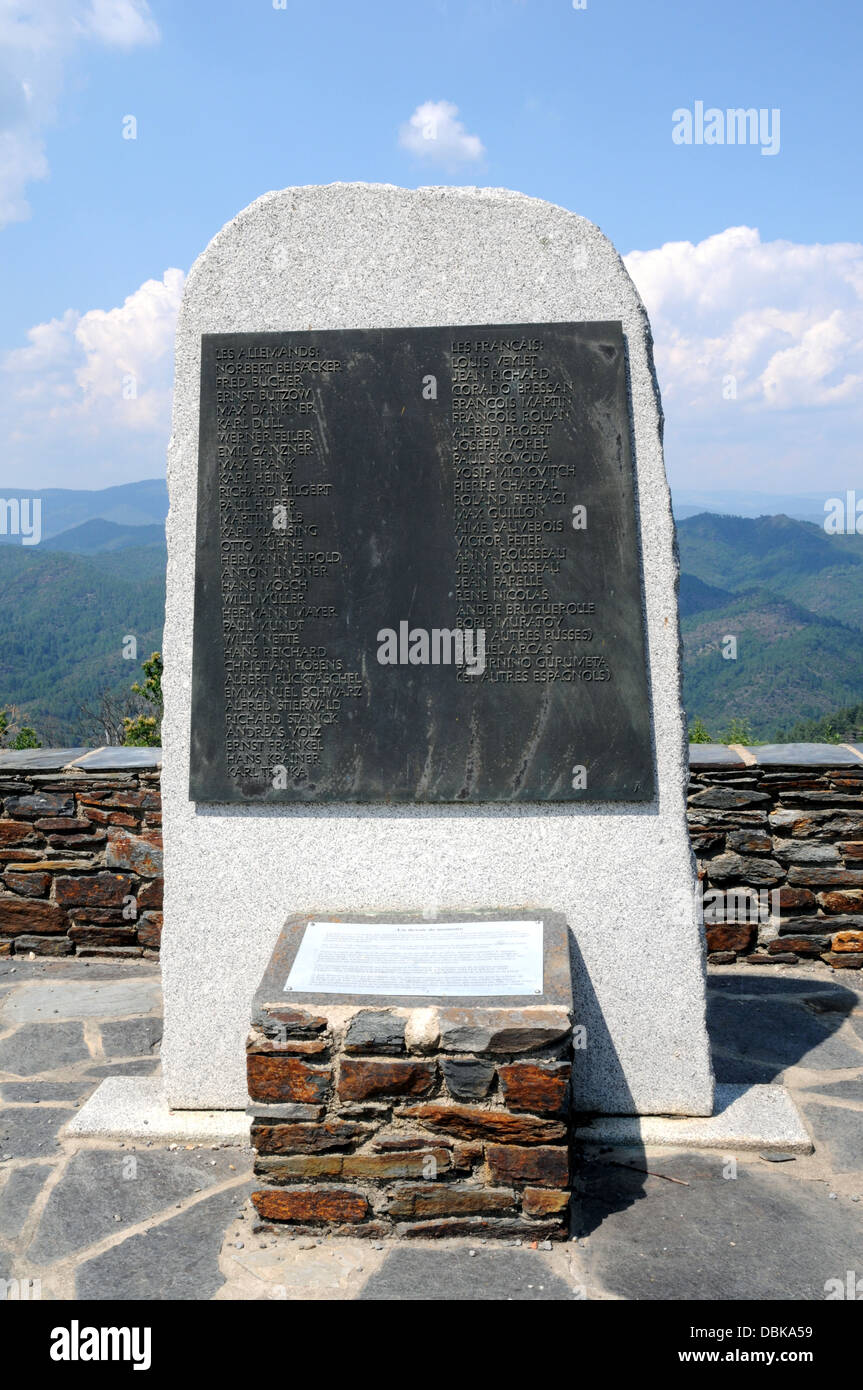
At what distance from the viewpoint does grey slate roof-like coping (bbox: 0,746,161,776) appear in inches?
222

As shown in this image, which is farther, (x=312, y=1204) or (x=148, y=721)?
(x=148, y=721)

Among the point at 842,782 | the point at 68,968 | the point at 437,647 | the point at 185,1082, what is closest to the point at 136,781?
the point at 68,968

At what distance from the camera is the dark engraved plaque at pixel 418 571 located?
3.71 m

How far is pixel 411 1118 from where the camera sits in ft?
10.1

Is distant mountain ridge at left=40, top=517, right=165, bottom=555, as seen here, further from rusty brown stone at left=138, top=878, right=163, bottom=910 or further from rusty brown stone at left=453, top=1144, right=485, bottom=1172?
rusty brown stone at left=453, top=1144, right=485, bottom=1172

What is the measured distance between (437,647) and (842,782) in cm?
266

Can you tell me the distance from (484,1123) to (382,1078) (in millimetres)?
318

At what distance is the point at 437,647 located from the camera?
3.74m

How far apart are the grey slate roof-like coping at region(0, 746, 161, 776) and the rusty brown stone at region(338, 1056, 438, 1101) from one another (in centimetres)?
283

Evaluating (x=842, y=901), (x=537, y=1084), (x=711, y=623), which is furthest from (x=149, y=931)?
(x=711, y=623)

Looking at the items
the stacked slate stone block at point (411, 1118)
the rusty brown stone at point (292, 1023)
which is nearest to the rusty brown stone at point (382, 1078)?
the stacked slate stone block at point (411, 1118)

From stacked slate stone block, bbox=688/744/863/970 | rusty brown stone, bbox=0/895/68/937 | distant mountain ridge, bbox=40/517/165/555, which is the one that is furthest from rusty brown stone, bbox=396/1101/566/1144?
distant mountain ridge, bbox=40/517/165/555

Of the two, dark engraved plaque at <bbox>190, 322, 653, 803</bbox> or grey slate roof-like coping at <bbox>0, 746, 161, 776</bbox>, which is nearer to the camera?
dark engraved plaque at <bbox>190, 322, 653, 803</bbox>

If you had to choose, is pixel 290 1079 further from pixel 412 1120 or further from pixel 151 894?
pixel 151 894
